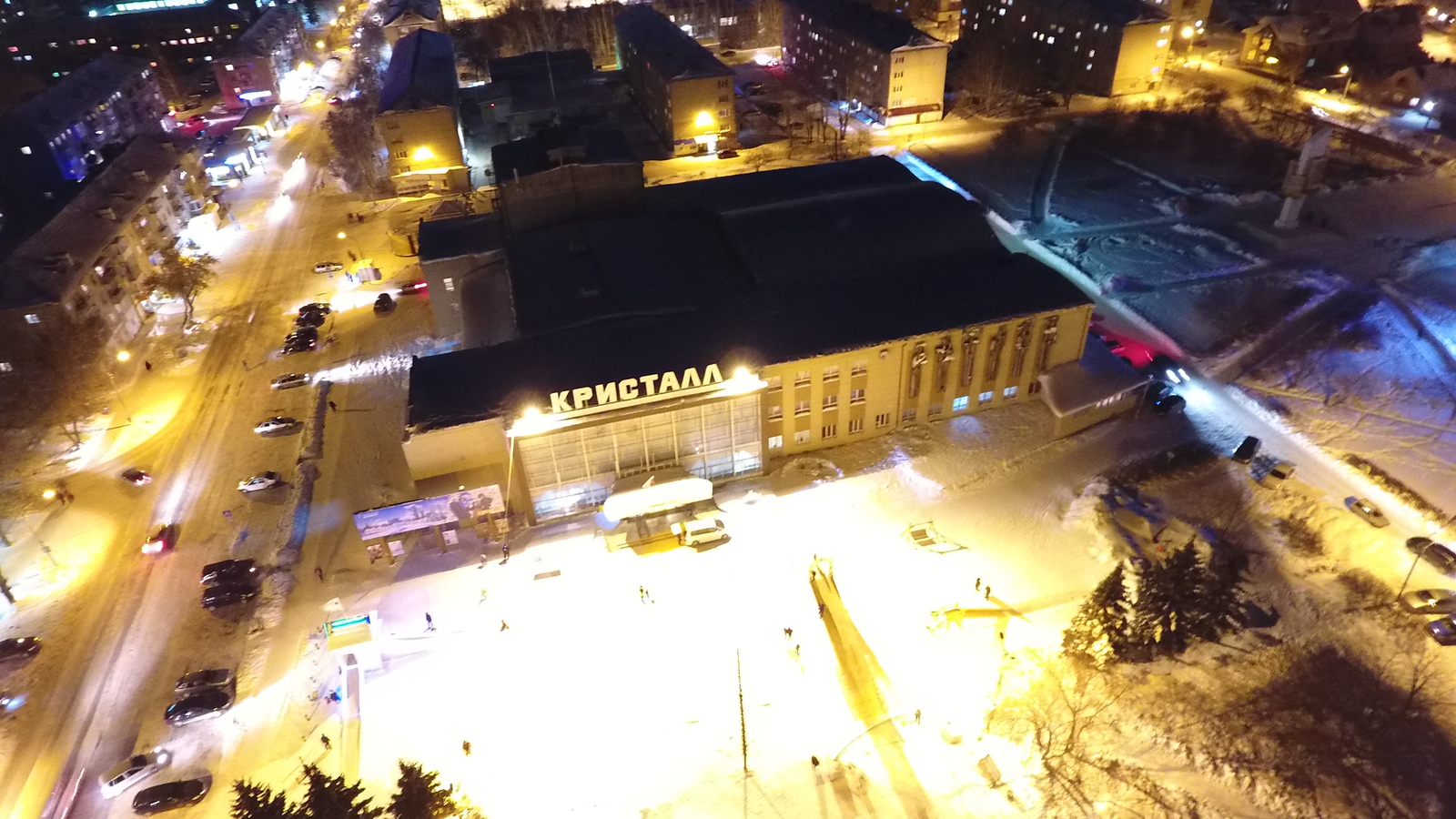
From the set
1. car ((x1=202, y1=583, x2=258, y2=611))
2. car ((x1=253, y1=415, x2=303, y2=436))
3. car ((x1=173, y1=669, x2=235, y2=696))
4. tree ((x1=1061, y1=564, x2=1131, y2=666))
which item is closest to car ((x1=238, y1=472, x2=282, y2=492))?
car ((x1=253, y1=415, x2=303, y2=436))

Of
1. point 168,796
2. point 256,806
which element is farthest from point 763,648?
point 168,796

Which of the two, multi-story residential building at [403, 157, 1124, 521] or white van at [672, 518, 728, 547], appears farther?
multi-story residential building at [403, 157, 1124, 521]

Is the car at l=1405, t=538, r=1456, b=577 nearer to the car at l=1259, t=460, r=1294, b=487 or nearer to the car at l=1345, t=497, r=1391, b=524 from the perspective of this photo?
the car at l=1345, t=497, r=1391, b=524

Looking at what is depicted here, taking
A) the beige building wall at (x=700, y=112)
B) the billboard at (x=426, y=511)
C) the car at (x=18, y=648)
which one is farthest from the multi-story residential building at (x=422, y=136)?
the car at (x=18, y=648)

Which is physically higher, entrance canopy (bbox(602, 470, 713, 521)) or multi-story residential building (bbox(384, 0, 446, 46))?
multi-story residential building (bbox(384, 0, 446, 46))

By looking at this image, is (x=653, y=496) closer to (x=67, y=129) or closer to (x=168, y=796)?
(x=168, y=796)

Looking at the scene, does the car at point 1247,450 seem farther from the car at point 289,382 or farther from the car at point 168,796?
the car at point 289,382
